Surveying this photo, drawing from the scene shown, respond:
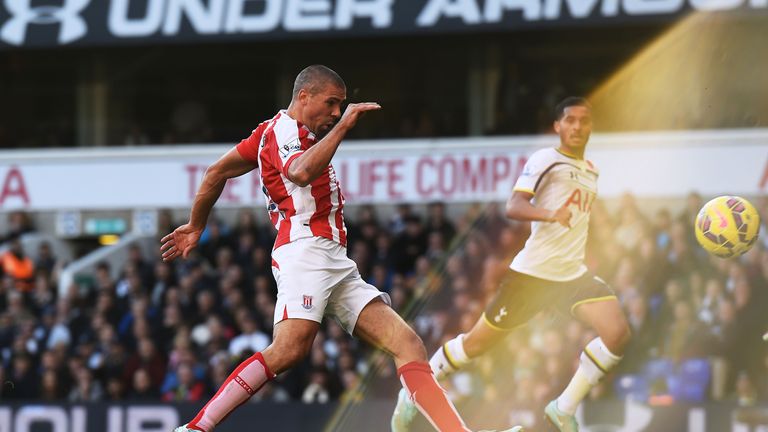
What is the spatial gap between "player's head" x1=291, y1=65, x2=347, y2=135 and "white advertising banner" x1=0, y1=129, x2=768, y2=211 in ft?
23.8

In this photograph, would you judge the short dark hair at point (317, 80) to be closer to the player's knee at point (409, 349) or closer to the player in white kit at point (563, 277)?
the player's knee at point (409, 349)

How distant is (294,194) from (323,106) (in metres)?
0.47

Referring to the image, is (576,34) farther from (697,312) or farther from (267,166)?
(267,166)

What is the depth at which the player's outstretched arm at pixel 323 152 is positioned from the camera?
6.99m

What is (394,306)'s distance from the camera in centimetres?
1391

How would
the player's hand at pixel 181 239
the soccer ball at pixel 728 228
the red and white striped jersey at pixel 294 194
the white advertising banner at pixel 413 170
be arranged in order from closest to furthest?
the red and white striped jersey at pixel 294 194, the player's hand at pixel 181 239, the soccer ball at pixel 728 228, the white advertising banner at pixel 413 170

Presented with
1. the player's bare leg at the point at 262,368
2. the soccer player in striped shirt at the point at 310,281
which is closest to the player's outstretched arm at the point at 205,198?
the soccer player in striped shirt at the point at 310,281

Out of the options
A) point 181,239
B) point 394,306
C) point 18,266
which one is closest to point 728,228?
point 181,239

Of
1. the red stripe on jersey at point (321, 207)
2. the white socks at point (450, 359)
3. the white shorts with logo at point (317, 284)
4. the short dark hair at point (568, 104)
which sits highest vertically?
the short dark hair at point (568, 104)

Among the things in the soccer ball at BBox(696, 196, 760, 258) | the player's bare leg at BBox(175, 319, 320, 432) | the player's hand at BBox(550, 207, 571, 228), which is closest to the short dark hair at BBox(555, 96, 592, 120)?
the player's hand at BBox(550, 207, 571, 228)

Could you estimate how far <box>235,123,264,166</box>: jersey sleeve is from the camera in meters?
7.74

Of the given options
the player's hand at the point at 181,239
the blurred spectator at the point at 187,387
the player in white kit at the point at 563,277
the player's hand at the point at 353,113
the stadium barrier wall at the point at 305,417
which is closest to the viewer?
the player's hand at the point at 353,113

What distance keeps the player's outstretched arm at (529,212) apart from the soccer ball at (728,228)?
2.94 ft

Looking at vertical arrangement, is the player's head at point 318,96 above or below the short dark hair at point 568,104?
above
